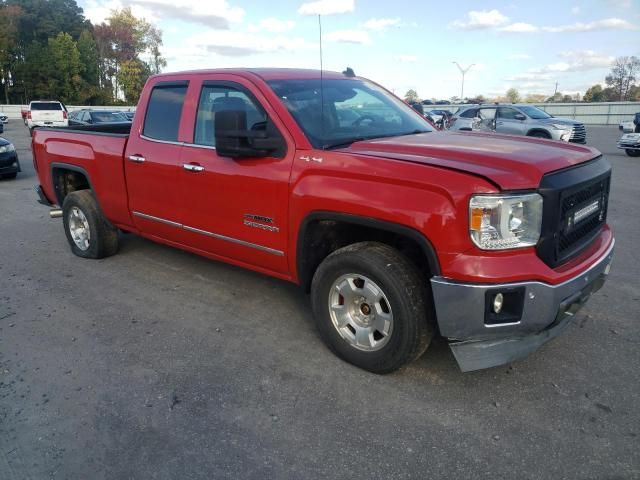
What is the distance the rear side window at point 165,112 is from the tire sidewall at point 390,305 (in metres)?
2.00

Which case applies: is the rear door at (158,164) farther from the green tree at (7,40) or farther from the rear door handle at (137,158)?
the green tree at (7,40)

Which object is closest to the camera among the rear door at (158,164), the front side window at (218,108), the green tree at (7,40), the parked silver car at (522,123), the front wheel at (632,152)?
the front side window at (218,108)

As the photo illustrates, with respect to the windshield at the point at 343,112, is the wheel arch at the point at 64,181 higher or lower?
lower

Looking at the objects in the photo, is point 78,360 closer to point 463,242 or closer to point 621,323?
point 463,242

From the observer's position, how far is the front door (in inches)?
144

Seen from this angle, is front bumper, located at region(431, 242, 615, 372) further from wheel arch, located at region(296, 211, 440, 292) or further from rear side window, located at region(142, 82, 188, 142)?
rear side window, located at region(142, 82, 188, 142)

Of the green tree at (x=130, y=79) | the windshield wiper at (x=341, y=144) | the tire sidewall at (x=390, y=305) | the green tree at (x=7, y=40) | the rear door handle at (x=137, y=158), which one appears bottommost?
the tire sidewall at (x=390, y=305)

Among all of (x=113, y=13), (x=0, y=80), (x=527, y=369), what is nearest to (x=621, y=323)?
(x=527, y=369)

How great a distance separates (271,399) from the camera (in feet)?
10.2

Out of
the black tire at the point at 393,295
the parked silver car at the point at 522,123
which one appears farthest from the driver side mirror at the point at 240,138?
the parked silver car at the point at 522,123

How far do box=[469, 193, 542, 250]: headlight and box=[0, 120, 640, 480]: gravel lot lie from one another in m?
1.00

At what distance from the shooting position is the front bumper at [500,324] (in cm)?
273

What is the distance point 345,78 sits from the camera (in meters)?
4.60

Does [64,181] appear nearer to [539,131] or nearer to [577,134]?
[539,131]
